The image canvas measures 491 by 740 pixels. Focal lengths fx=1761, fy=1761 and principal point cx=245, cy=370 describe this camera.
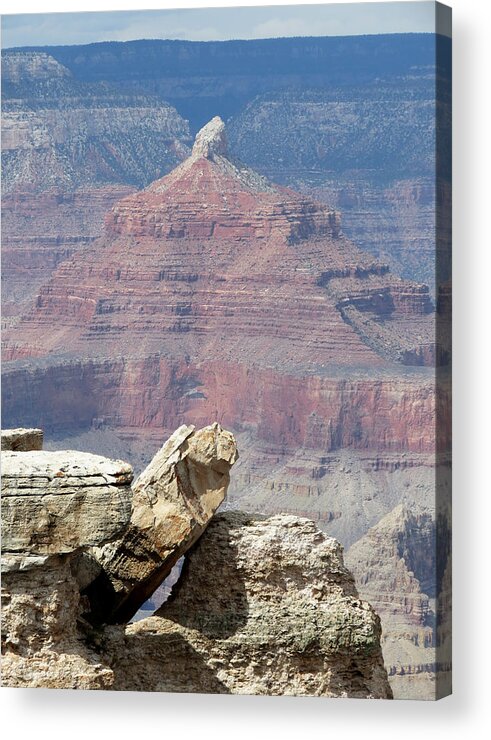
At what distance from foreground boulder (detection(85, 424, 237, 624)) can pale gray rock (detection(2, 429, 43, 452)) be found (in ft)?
3.03

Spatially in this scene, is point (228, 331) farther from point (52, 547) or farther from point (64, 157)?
point (52, 547)

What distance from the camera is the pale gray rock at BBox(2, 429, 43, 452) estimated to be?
41.1ft

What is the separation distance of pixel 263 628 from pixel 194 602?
535mm

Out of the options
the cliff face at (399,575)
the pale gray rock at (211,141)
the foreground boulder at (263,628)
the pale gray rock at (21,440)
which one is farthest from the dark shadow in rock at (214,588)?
the pale gray rock at (211,141)

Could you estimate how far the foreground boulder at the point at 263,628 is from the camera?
11992 mm

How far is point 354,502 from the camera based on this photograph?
69438mm

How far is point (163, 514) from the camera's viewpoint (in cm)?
1211

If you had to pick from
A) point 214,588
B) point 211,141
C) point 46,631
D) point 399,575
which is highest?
point 211,141

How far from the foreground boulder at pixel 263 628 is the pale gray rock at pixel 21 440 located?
1.48 metres

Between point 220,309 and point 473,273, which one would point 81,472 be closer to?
point 473,273

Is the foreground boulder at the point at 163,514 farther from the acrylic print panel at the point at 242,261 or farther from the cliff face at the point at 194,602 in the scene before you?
the acrylic print panel at the point at 242,261

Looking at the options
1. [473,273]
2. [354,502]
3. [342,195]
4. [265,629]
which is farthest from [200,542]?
[342,195]

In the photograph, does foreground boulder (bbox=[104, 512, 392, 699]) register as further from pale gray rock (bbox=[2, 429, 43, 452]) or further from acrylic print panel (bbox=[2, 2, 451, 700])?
acrylic print panel (bbox=[2, 2, 451, 700])

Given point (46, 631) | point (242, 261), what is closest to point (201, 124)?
point (242, 261)
